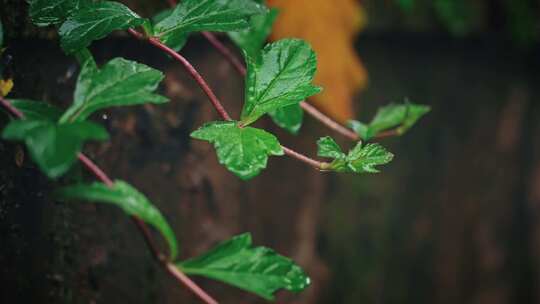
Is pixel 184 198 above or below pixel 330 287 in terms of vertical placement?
above

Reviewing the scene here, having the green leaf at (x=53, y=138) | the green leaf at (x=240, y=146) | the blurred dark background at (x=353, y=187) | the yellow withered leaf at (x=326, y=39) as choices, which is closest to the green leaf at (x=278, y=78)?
the green leaf at (x=240, y=146)

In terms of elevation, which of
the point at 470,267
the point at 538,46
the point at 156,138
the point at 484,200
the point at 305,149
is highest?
the point at 538,46

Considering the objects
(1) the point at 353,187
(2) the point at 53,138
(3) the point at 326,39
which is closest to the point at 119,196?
(2) the point at 53,138

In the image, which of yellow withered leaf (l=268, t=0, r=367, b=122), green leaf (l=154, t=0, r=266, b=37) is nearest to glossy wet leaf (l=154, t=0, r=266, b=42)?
green leaf (l=154, t=0, r=266, b=37)

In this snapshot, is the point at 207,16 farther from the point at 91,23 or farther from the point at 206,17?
the point at 91,23

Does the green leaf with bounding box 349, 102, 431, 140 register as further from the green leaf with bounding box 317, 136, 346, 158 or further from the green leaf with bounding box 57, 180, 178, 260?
the green leaf with bounding box 57, 180, 178, 260

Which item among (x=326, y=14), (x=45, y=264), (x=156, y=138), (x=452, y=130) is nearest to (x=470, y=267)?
(x=452, y=130)

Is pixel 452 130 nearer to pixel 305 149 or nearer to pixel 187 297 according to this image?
pixel 305 149
